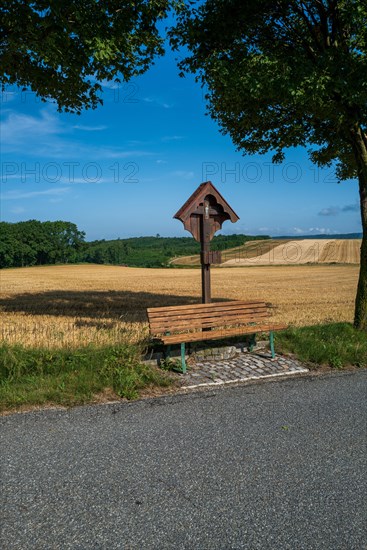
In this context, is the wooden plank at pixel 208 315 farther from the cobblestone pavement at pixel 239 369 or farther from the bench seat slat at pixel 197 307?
the cobblestone pavement at pixel 239 369

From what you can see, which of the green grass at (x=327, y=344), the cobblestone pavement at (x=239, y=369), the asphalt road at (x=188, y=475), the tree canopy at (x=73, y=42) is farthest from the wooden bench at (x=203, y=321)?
the tree canopy at (x=73, y=42)

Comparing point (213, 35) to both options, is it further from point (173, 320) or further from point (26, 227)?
point (26, 227)

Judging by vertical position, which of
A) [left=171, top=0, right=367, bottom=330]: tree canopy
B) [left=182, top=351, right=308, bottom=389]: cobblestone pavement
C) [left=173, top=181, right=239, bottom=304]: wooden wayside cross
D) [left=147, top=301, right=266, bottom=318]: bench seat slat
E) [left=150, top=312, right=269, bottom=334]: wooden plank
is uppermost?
[left=171, top=0, right=367, bottom=330]: tree canopy

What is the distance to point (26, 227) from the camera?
89.6 m

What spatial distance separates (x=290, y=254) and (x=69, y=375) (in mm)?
66370

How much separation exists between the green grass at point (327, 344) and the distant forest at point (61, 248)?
69916 mm

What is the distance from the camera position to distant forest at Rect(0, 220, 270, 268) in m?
84.8

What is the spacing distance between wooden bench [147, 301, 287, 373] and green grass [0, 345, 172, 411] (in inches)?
23.1

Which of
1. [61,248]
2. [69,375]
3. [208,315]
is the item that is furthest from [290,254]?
[69,375]

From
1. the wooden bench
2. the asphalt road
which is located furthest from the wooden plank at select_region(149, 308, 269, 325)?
the asphalt road

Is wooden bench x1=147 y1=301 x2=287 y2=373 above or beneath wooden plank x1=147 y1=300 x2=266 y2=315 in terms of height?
beneath

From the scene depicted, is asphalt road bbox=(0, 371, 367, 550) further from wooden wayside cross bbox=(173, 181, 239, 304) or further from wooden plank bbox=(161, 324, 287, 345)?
wooden wayside cross bbox=(173, 181, 239, 304)

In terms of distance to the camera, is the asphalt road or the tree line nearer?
the asphalt road

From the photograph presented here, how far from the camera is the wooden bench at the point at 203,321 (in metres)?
7.44
